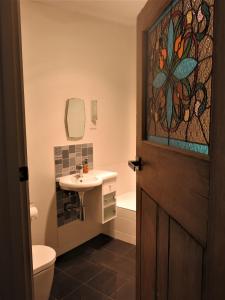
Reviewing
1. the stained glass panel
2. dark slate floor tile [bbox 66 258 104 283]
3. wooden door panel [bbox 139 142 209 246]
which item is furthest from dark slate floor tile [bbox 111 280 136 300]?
the stained glass panel

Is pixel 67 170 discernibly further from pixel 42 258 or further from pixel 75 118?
pixel 42 258

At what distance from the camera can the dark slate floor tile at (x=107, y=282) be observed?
6.52 feet

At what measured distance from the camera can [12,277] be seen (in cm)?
97

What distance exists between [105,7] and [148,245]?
2.25 metres

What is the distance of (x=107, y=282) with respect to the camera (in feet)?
6.82

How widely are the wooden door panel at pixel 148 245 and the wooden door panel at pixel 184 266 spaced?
20 centimetres

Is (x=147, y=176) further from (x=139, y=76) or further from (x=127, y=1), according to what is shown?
(x=127, y=1)

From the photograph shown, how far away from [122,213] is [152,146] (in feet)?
5.83

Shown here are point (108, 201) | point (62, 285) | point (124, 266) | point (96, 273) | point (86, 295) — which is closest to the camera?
point (86, 295)

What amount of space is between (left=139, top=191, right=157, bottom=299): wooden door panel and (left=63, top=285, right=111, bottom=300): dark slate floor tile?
26.5 inches

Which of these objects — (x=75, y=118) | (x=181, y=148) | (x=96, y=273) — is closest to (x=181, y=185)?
(x=181, y=148)

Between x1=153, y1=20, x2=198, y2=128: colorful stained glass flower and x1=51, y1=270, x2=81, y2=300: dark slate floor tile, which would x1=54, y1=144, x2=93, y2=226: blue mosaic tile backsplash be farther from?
x1=153, y1=20, x2=198, y2=128: colorful stained glass flower

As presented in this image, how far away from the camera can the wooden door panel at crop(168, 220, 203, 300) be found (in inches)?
31.4

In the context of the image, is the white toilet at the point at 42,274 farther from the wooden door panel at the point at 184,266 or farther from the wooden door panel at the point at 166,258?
the wooden door panel at the point at 184,266
